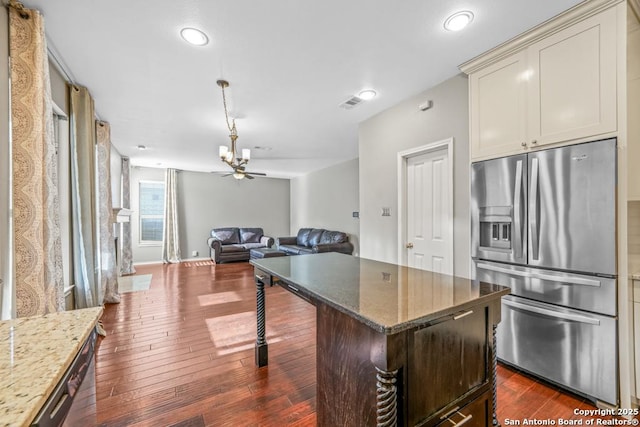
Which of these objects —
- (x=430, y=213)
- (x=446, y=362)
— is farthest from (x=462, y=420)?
(x=430, y=213)

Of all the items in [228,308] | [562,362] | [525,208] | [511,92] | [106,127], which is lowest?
[228,308]

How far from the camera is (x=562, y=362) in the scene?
6.23 ft

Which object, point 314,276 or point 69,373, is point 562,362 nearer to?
point 314,276

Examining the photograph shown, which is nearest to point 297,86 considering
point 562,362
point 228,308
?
point 228,308

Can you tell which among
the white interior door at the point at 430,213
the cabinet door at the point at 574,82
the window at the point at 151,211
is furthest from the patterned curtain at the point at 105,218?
the cabinet door at the point at 574,82

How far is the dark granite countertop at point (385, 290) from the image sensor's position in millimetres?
1052

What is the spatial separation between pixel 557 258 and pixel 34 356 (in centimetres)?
273

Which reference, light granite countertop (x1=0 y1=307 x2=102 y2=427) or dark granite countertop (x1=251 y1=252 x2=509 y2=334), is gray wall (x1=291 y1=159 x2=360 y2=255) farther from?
light granite countertop (x1=0 y1=307 x2=102 y2=427)

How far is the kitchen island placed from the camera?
3.41ft

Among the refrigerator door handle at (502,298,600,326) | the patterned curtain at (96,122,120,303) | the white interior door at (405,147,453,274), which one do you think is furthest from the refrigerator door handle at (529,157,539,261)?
the patterned curtain at (96,122,120,303)

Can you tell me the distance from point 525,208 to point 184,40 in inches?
113

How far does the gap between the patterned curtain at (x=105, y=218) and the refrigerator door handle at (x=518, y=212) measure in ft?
14.8

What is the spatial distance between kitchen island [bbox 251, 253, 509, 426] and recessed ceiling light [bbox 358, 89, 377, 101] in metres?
2.13

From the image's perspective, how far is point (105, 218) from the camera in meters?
3.69
